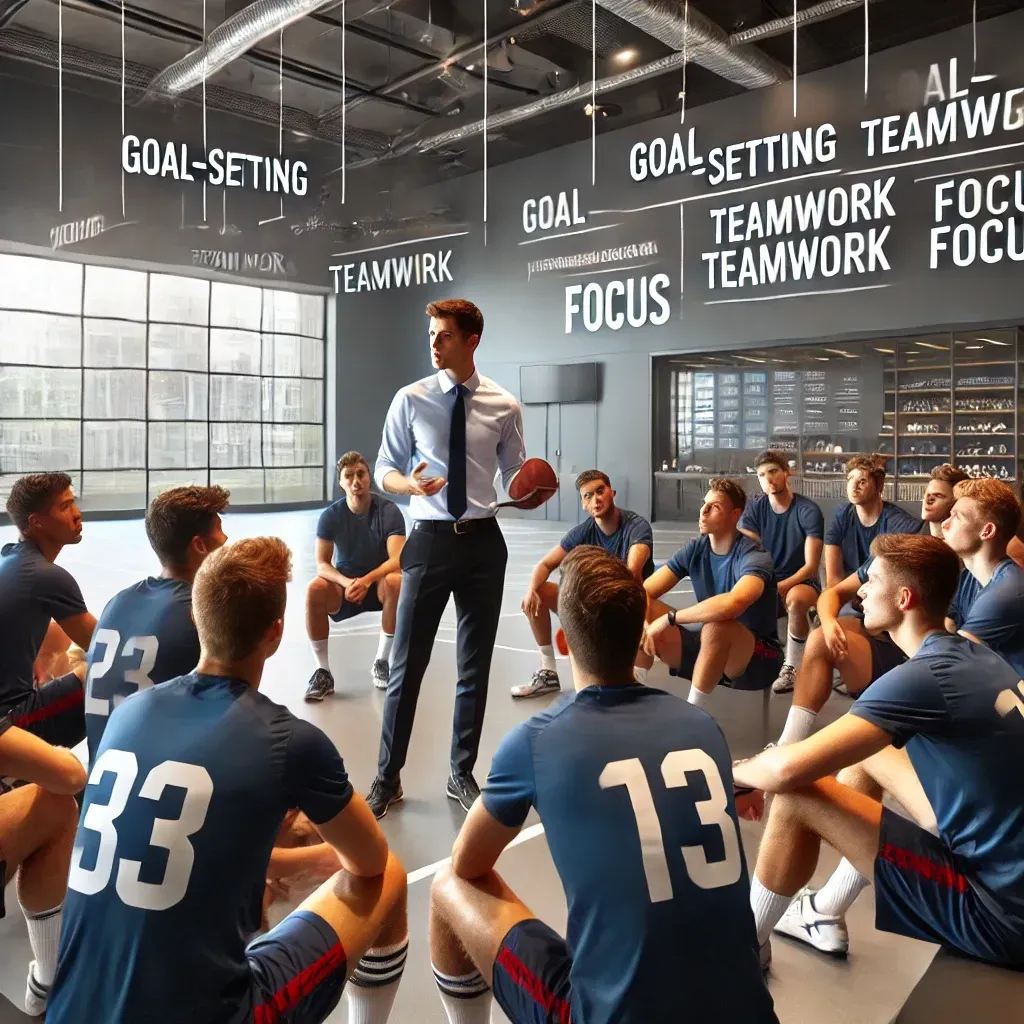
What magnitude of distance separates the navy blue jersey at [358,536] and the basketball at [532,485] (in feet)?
6.66

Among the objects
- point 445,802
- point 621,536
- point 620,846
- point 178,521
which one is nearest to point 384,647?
point 621,536

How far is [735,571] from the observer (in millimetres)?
4223

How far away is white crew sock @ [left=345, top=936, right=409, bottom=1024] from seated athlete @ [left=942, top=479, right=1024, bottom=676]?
1983 millimetres

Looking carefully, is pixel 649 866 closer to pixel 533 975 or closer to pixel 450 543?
pixel 533 975

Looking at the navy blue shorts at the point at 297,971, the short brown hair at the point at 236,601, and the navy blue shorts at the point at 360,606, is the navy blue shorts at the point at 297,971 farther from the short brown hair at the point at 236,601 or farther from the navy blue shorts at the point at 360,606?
the navy blue shorts at the point at 360,606

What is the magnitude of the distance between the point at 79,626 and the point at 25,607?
205 millimetres

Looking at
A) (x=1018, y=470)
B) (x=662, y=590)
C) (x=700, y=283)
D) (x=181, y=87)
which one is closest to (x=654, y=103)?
(x=700, y=283)

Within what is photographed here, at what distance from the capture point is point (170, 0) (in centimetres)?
916

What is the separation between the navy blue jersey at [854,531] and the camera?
5.00 m

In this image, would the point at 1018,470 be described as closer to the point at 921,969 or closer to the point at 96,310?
the point at 921,969

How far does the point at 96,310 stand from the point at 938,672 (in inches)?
369

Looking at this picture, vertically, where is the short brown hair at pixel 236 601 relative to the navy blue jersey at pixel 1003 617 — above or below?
above

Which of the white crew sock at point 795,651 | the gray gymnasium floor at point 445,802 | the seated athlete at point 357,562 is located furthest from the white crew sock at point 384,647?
the white crew sock at point 795,651

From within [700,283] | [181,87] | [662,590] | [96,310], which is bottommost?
[662,590]
